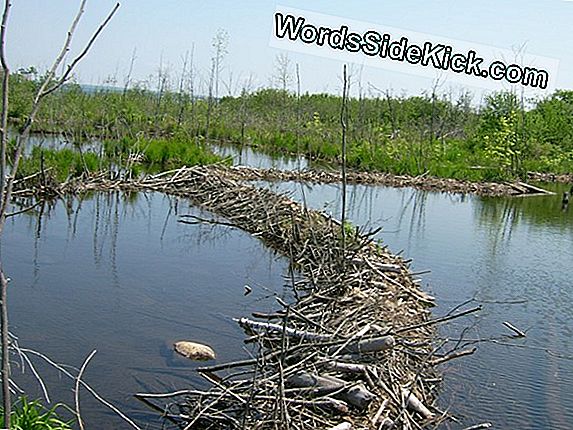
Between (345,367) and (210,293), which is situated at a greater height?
(345,367)

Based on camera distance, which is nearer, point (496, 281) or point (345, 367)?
point (345, 367)

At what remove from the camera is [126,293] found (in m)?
7.49

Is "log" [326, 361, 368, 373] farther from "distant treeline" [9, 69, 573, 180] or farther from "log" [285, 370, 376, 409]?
"distant treeline" [9, 69, 573, 180]

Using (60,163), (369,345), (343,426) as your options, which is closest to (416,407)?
(369,345)

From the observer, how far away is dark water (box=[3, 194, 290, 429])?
17.8 feet

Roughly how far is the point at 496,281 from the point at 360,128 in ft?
60.8

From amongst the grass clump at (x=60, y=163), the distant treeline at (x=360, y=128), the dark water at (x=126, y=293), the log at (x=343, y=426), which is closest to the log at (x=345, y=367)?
the log at (x=343, y=426)

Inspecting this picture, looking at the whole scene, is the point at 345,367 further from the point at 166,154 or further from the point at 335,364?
the point at 166,154

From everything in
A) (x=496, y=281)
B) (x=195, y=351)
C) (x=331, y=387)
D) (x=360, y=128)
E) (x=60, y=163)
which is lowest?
(x=195, y=351)

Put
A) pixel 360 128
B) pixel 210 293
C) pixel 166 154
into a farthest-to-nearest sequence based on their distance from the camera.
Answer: pixel 360 128 → pixel 166 154 → pixel 210 293

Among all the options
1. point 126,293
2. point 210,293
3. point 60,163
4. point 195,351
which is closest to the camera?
point 195,351

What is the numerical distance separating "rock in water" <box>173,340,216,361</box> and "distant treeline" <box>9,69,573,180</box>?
10.5 meters

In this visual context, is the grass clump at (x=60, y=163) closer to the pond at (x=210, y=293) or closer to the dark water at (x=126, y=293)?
the pond at (x=210, y=293)

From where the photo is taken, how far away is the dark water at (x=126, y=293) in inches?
214
